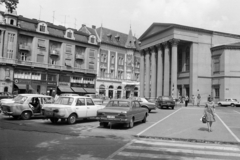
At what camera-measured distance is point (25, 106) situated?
47.2 ft

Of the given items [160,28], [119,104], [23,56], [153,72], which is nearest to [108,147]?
[119,104]

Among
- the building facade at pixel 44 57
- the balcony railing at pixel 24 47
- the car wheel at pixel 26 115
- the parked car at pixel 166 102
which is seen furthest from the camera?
the balcony railing at pixel 24 47

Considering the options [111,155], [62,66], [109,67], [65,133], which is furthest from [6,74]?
[111,155]

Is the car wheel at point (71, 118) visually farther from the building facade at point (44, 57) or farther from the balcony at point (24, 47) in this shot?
the balcony at point (24, 47)

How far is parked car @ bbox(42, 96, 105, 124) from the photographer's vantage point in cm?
1250

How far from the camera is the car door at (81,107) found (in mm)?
13328

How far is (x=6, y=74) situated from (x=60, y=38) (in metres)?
14.3

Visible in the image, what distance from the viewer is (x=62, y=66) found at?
49531 millimetres

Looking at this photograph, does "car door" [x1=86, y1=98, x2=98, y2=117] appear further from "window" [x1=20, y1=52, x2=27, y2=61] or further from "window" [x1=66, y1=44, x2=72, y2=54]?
"window" [x1=66, y1=44, x2=72, y2=54]

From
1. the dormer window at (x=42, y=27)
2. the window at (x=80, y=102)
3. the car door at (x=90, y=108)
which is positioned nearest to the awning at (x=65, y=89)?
the dormer window at (x=42, y=27)

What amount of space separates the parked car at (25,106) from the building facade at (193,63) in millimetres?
31313

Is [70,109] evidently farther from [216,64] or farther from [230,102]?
[216,64]

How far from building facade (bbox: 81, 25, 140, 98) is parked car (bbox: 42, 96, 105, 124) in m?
41.8

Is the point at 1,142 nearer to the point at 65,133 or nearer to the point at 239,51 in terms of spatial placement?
the point at 65,133
